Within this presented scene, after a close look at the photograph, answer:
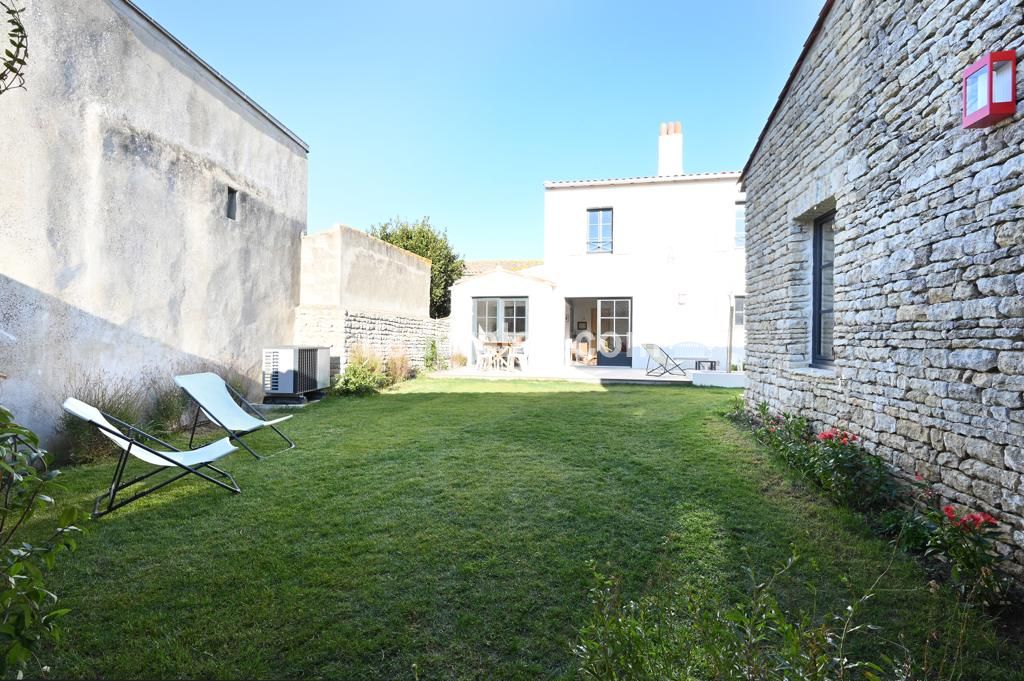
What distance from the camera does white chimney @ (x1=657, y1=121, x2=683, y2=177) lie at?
1541 centimetres

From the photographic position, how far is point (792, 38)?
9.88 metres

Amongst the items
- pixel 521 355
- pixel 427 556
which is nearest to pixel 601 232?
pixel 521 355

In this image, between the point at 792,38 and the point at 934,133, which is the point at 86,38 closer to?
the point at 934,133

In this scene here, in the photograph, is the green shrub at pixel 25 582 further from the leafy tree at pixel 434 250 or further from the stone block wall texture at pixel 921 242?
the leafy tree at pixel 434 250

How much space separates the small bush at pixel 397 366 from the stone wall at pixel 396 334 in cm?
21

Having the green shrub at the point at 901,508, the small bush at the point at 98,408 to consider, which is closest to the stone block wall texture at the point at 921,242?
the green shrub at the point at 901,508

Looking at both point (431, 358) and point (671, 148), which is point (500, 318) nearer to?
point (431, 358)

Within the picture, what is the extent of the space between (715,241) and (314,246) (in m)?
10.7

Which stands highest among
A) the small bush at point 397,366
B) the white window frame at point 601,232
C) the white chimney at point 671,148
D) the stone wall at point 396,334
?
the white chimney at point 671,148

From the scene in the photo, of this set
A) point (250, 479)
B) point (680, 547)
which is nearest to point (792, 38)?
point (680, 547)

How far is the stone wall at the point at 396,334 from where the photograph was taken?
34.4 feet

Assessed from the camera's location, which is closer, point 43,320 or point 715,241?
point 43,320

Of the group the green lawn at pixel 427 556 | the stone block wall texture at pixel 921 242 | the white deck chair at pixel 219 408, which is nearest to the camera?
the green lawn at pixel 427 556

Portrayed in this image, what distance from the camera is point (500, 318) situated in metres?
15.5
